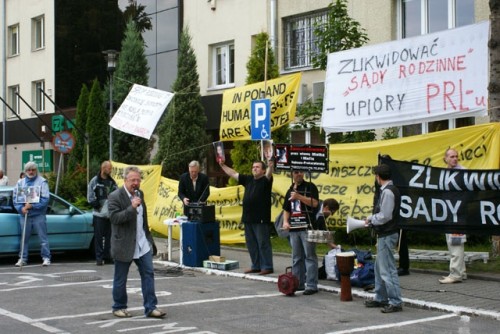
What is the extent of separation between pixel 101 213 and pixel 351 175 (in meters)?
4.62

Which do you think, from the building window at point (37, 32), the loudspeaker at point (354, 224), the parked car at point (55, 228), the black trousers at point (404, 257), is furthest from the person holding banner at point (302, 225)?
the building window at point (37, 32)

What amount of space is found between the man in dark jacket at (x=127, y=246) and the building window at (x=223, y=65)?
48.7ft

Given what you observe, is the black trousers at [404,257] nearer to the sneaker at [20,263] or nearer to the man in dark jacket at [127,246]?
the man in dark jacket at [127,246]

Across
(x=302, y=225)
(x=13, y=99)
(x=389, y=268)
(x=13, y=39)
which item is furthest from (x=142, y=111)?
(x=13, y=39)

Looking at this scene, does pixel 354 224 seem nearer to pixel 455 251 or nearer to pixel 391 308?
pixel 391 308

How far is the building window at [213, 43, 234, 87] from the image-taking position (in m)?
23.0

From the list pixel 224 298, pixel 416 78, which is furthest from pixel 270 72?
pixel 224 298

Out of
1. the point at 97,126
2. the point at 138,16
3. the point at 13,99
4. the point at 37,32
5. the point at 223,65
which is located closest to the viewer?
the point at 223,65

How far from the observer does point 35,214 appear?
1298 centimetres

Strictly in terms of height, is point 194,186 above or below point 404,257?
above

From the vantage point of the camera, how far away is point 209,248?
1268 centimetres

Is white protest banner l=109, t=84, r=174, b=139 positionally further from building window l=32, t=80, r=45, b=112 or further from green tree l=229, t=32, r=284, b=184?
building window l=32, t=80, r=45, b=112

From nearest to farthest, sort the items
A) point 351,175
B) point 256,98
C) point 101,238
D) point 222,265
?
point 222,265, point 351,175, point 101,238, point 256,98

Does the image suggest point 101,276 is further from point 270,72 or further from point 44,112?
point 44,112
